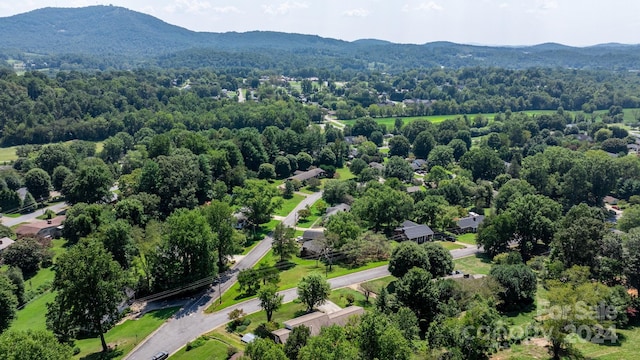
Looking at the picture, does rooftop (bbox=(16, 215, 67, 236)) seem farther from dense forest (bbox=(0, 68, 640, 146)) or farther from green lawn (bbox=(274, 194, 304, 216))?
dense forest (bbox=(0, 68, 640, 146))

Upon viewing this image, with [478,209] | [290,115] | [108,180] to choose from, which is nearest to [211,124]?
[290,115]

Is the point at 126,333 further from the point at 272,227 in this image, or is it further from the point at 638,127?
the point at 638,127

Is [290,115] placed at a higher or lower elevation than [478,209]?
higher

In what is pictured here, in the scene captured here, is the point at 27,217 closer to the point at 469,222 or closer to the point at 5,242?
the point at 5,242

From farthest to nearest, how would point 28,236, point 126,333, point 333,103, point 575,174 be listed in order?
point 333,103
point 575,174
point 28,236
point 126,333

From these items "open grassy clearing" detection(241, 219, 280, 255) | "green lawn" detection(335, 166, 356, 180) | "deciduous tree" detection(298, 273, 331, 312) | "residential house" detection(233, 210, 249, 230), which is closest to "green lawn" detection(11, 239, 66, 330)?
"open grassy clearing" detection(241, 219, 280, 255)

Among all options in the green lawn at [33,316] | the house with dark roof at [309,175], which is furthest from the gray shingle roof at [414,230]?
the green lawn at [33,316]
